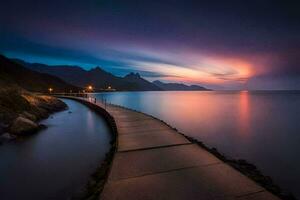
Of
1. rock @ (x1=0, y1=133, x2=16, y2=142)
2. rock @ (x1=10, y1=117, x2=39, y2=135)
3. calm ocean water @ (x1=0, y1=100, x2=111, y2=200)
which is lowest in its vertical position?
calm ocean water @ (x1=0, y1=100, x2=111, y2=200)

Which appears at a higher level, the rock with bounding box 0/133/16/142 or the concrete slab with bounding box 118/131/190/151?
→ the concrete slab with bounding box 118/131/190/151

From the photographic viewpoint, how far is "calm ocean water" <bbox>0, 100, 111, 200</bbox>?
6691 millimetres

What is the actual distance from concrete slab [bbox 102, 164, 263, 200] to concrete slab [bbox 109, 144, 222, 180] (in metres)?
0.38

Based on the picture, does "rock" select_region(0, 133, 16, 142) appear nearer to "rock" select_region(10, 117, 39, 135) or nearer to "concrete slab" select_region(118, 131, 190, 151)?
"rock" select_region(10, 117, 39, 135)

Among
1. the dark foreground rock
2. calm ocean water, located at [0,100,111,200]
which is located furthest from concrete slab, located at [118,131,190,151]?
the dark foreground rock

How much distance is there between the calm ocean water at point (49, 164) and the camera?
669cm

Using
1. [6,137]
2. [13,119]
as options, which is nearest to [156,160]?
[6,137]

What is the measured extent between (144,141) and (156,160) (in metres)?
2.61

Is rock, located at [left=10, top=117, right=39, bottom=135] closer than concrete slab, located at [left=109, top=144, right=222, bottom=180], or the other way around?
concrete slab, located at [left=109, top=144, right=222, bottom=180]

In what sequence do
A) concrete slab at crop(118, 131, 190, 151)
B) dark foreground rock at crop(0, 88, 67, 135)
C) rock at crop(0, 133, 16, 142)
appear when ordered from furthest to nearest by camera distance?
dark foreground rock at crop(0, 88, 67, 135) → rock at crop(0, 133, 16, 142) → concrete slab at crop(118, 131, 190, 151)

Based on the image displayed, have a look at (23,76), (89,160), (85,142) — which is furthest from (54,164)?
(23,76)

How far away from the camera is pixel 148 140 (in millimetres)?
9461

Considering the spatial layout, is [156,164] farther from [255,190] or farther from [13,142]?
[13,142]

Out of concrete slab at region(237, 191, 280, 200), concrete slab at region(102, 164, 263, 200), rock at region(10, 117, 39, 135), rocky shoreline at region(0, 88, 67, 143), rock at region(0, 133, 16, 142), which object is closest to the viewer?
concrete slab at region(237, 191, 280, 200)
